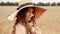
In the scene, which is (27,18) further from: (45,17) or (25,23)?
(45,17)

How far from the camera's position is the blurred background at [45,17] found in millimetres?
1264

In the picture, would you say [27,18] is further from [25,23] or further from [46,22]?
[46,22]

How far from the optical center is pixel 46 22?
1.28 metres

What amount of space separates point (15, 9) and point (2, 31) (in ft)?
0.71

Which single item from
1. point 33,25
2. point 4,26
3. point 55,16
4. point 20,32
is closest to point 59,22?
point 55,16

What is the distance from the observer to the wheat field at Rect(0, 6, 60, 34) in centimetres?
127

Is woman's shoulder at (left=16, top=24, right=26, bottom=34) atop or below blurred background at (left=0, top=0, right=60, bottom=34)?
below

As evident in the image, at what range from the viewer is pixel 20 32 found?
128 cm

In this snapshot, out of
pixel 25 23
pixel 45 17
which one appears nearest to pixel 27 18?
pixel 25 23

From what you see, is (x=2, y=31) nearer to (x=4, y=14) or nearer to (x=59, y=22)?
(x=4, y=14)

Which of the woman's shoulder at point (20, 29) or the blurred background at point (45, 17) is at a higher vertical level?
the blurred background at point (45, 17)

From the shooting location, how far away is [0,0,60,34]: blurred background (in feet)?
4.15

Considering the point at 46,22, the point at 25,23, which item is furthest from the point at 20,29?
the point at 46,22

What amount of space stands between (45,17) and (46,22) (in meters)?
0.04
